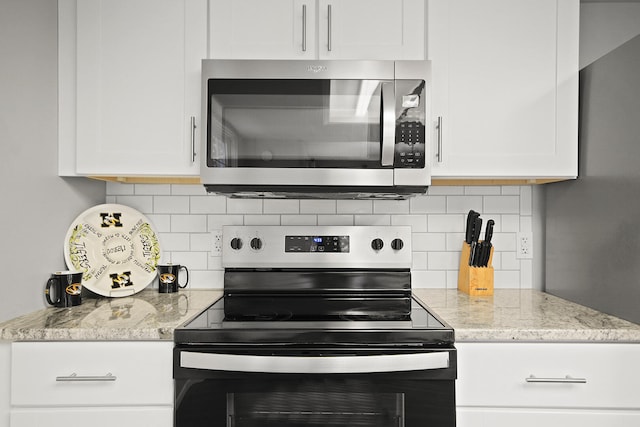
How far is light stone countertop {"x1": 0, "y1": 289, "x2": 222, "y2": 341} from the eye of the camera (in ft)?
4.04

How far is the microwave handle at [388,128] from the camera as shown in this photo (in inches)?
59.1

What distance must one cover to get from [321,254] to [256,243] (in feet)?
0.88

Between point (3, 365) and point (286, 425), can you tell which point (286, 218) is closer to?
point (286, 425)

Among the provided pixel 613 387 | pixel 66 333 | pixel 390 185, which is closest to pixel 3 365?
pixel 66 333

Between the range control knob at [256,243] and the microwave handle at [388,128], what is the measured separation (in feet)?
2.02

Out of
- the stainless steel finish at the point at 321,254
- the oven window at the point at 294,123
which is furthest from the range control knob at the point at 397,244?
the oven window at the point at 294,123

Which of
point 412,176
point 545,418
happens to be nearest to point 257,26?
point 412,176

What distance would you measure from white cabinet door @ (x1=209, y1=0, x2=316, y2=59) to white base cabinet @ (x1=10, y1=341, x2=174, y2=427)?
3.42 feet

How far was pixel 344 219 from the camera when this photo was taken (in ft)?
6.31

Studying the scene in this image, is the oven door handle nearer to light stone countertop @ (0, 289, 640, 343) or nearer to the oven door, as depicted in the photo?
the oven door

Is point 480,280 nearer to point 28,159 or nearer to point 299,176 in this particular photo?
point 299,176

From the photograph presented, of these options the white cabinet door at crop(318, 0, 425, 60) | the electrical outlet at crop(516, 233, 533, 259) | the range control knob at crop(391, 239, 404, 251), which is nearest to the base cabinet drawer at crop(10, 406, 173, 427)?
the range control knob at crop(391, 239, 404, 251)

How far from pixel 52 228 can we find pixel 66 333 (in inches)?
20.5

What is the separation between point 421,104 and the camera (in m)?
1.52
